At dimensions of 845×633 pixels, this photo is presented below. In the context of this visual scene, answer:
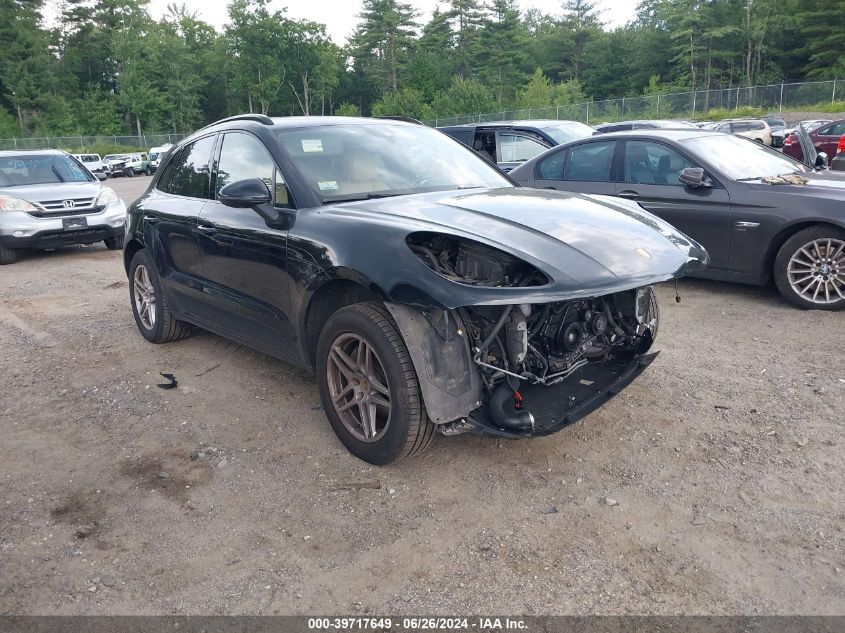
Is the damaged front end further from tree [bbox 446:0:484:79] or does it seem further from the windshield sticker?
tree [bbox 446:0:484:79]

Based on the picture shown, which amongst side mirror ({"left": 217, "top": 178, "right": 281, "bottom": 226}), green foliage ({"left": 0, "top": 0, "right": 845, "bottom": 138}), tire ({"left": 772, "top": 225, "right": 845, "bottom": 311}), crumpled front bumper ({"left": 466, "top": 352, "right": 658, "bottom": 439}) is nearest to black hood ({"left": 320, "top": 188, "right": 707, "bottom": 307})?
side mirror ({"left": 217, "top": 178, "right": 281, "bottom": 226})

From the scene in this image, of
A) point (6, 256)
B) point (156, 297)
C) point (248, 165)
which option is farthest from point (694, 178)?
point (6, 256)

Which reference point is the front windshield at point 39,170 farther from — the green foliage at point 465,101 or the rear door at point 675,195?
the green foliage at point 465,101

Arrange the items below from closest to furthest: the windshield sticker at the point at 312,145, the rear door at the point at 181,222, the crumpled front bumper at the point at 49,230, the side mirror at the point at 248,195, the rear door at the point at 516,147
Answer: the side mirror at the point at 248,195 < the windshield sticker at the point at 312,145 < the rear door at the point at 181,222 < the crumpled front bumper at the point at 49,230 < the rear door at the point at 516,147

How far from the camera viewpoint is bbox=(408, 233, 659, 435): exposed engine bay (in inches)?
123

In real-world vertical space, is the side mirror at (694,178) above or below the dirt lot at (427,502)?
above

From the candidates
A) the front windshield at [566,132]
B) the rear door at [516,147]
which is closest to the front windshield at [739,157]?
the front windshield at [566,132]

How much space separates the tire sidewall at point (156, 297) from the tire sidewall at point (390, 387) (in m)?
2.36

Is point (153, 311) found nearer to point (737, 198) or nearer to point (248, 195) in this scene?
point (248, 195)

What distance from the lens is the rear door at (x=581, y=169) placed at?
742 centimetres

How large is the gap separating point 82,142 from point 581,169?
59156 mm

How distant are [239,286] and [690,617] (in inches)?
123

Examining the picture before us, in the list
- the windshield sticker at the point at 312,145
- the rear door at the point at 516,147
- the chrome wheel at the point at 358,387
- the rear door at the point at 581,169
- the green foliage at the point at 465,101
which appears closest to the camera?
the chrome wheel at the point at 358,387

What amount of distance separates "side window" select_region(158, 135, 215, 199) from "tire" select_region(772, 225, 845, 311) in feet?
16.1
